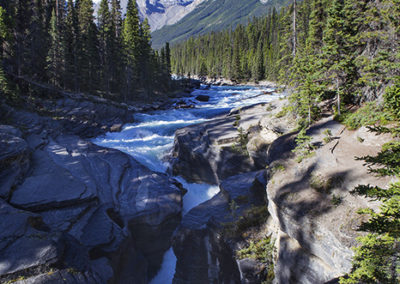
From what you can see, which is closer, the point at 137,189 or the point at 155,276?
the point at 155,276

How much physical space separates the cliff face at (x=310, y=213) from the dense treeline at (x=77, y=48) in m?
34.7

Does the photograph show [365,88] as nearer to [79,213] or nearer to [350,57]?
[350,57]

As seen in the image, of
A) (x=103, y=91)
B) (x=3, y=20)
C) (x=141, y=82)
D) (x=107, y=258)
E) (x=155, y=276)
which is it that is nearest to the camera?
(x=107, y=258)

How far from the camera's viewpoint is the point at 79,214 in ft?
32.7

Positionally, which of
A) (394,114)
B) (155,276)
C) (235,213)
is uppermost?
(394,114)

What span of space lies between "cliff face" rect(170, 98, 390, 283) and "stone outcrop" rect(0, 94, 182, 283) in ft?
6.18

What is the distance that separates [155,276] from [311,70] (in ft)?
42.0

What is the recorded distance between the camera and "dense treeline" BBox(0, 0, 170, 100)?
1291 inches

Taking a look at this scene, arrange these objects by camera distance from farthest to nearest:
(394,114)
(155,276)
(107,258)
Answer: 1. (155,276)
2. (107,258)
3. (394,114)

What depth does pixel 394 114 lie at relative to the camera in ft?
12.6

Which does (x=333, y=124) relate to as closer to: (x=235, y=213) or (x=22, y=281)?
(x=235, y=213)

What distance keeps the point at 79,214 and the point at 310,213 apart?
361 inches

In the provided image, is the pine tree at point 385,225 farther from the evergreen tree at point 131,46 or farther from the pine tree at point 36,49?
the evergreen tree at point 131,46

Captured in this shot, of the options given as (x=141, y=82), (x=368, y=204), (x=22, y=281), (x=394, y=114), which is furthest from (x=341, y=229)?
(x=141, y=82)
